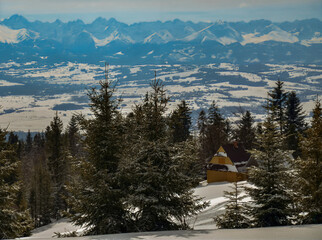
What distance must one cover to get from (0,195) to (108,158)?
460cm

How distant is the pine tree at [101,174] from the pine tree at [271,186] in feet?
16.0

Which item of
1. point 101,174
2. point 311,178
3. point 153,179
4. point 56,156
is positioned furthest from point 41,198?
point 311,178

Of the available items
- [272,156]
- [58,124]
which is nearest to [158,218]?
[272,156]

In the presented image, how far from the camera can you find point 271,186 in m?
13.7

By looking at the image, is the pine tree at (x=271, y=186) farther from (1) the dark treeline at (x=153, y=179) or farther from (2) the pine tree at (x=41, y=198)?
(2) the pine tree at (x=41, y=198)

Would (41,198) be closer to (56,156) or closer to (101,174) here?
(56,156)

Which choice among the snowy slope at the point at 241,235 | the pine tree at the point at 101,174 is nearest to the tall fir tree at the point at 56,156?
the pine tree at the point at 101,174

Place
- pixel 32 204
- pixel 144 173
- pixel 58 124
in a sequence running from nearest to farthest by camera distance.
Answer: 1. pixel 144 173
2. pixel 58 124
3. pixel 32 204

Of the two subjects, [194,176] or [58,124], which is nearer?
[194,176]

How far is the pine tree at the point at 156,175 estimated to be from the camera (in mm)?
13086

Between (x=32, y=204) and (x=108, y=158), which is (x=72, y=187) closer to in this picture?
(x=108, y=158)

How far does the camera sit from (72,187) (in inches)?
572

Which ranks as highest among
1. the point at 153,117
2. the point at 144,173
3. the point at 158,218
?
the point at 153,117

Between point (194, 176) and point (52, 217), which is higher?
point (194, 176)
